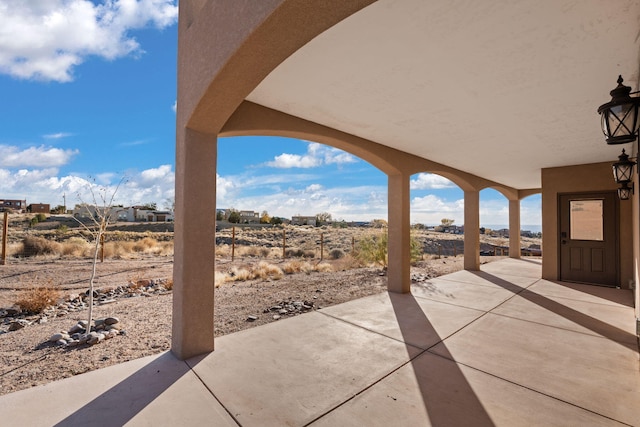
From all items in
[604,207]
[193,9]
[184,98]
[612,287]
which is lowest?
[612,287]

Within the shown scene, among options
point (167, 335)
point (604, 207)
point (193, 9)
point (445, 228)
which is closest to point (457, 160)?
point (604, 207)

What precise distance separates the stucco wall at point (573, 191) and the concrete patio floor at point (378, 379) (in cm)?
337

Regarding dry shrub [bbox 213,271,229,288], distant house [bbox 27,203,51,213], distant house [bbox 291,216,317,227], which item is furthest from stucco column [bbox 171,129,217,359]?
distant house [bbox 27,203,51,213]

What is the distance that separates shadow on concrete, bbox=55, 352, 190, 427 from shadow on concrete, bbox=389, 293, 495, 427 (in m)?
2.34

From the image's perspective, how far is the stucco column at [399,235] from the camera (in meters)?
6.06

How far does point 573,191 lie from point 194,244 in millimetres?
9225

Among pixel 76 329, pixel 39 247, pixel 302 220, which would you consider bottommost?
pixel 76 329

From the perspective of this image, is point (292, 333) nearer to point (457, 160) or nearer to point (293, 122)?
point (293, 122)

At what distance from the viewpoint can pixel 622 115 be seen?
2121mm

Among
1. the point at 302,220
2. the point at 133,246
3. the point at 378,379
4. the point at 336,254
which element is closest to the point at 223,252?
the point at 133,246

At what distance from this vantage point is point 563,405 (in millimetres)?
2279

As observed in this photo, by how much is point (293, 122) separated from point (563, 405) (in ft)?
14.2

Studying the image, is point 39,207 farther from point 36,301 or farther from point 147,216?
point 36,301

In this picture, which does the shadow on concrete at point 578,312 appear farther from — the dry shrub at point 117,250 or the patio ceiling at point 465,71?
the dry shrub at point 117,250
